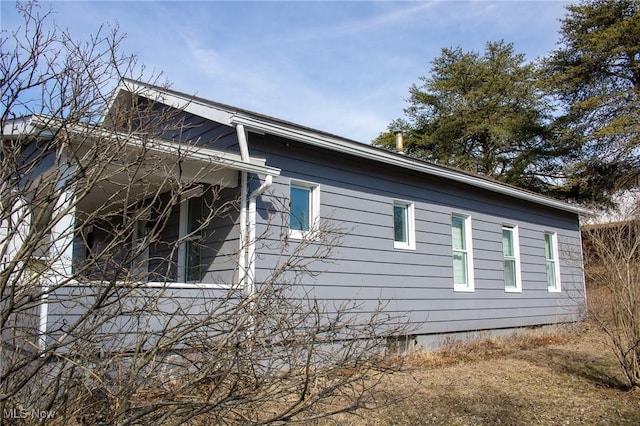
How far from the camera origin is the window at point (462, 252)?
35.0 ft

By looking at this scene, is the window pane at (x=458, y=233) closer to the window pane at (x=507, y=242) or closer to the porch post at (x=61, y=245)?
the window pane at (x=507, y=242)

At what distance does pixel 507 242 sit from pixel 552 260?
234cm

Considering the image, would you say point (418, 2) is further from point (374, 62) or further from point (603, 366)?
point (603, 366)

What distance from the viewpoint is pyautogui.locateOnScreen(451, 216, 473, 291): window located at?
10.7 metres

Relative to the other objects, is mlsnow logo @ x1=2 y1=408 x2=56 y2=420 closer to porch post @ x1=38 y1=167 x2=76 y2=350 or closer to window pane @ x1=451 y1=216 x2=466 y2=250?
porch post @ x1=38 y1=167 x2=76 y2=350

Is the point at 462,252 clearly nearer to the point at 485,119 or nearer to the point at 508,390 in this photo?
the point at 508,390

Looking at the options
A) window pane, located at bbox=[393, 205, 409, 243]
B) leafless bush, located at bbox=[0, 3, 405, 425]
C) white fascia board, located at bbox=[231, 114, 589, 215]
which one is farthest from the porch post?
window pane, located at bbox=[393, 205, 409, 243]

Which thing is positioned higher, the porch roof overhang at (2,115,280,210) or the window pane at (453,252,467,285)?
the porch roof overhang at (2,115,280,210)

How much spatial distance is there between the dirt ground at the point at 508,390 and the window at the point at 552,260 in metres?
3.38

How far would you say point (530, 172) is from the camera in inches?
1085

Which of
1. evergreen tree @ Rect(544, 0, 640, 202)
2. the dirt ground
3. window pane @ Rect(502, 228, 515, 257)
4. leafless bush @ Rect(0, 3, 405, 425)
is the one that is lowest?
the dirt ground

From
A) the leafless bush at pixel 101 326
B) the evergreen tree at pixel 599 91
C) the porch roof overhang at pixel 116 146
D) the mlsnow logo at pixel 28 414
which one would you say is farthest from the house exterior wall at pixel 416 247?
the evergreen tree at pixel 599 91

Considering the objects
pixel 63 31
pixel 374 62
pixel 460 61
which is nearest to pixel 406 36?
pixel 374 62

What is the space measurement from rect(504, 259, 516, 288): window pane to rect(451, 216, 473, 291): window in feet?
5.18
